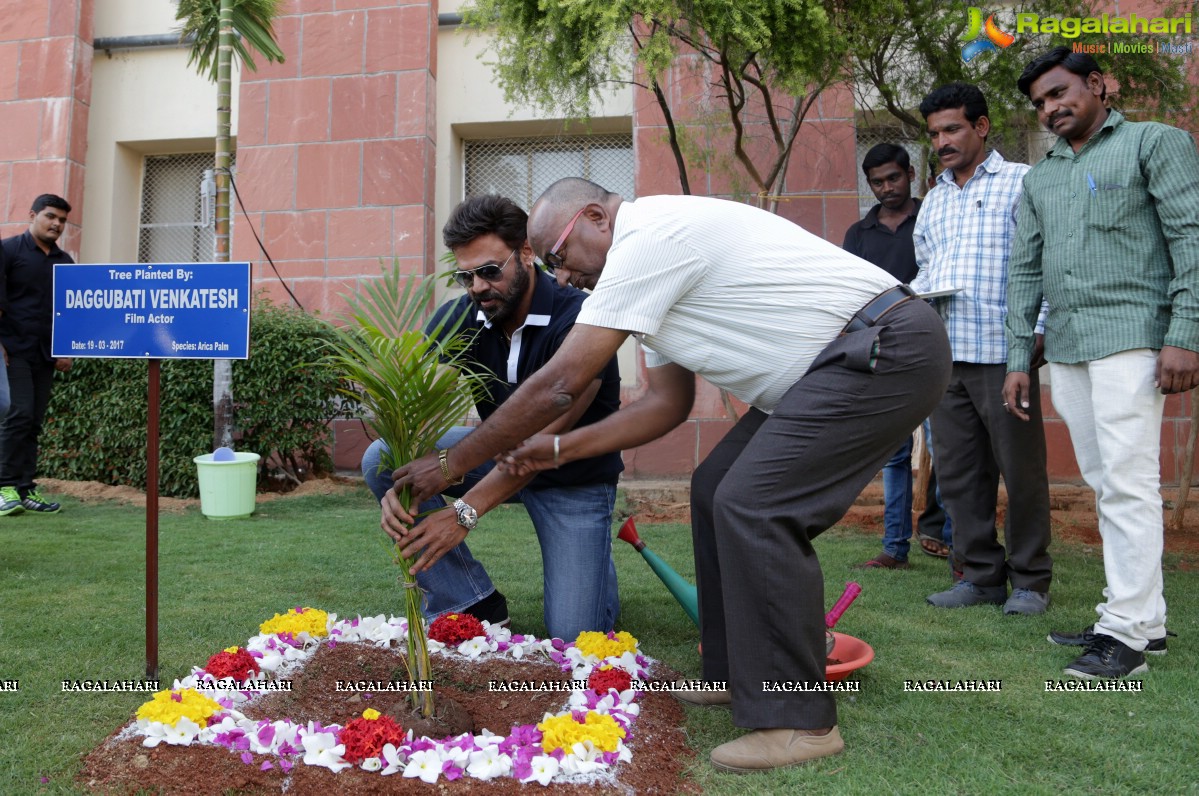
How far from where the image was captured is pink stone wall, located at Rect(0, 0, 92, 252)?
31.8 feet

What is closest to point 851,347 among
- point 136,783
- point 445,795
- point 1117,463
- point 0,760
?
point 1117,463

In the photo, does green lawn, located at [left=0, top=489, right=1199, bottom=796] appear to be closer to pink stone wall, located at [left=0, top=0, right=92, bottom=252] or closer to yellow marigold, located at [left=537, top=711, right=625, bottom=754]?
yellow marigold, located at [left=537, top=711, right=625, bottom=754]

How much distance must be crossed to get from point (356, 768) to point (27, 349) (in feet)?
18.5

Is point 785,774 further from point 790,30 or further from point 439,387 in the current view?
point 790,30

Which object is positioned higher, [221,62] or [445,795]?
[221,62]

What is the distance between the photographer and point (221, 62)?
7.53 m

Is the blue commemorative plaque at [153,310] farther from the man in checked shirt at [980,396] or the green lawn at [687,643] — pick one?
the man in checked shirt at [980,396]

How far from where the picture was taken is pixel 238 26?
313 inches

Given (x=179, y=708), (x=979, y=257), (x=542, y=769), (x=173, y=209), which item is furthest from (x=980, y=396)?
(x=173, y=209)

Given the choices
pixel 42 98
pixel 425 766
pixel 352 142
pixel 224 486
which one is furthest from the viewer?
pixel 42 98

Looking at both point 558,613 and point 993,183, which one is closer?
point 558,613

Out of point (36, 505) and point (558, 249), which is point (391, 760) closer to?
point (558, 249)

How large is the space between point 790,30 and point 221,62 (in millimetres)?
4715

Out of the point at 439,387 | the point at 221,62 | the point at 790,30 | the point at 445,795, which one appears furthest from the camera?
the point at 221,62
